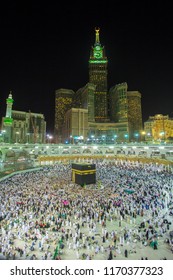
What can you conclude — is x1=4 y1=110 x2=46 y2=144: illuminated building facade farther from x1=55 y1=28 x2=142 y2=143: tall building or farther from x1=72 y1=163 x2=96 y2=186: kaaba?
x1=72 y1=163 x2=96 y2=186: kaaba

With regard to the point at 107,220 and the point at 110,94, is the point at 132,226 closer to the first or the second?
the point at 107,220

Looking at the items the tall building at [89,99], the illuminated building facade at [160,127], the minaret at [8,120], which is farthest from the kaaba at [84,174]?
the tall building at [89,99]

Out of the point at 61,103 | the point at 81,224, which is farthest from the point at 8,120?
the point at 61,103

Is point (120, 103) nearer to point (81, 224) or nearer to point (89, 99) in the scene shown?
point (89, 99)

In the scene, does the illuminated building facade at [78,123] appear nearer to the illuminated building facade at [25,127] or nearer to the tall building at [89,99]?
the tall building at [89,99]

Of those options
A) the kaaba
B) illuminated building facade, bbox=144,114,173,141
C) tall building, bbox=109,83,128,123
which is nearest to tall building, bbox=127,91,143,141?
tall building, bbox=109,83,128,123
